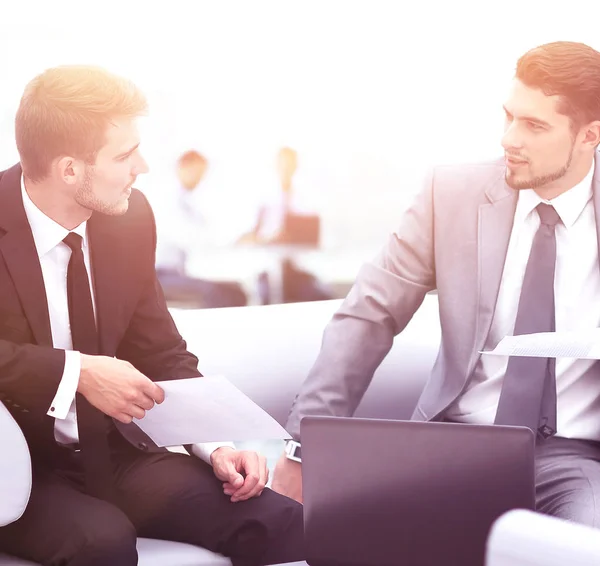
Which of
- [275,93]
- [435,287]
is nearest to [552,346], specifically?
[435,287]

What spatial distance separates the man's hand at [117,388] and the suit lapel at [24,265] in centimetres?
15

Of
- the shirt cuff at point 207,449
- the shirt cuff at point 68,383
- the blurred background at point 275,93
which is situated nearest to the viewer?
the shirt cuff at point 68,383

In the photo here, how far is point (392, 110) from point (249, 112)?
0.93 m

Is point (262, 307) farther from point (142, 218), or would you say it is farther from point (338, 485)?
point (338, 485)

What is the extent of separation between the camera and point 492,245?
6.51ft

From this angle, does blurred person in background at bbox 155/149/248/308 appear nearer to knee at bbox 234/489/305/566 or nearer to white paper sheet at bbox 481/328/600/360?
knee at bbox 234/489/305/566

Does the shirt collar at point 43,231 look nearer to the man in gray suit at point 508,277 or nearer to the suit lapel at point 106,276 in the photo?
the suit lapel at point 106,276

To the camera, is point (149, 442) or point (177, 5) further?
point (177, 5)

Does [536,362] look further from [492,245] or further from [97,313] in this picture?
[97,313]

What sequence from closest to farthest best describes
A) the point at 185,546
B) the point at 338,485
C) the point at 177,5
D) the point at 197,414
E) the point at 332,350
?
the point at 338,485, the point at 197,414, the point at 185,546, the point at 332,350, the point at 177,5

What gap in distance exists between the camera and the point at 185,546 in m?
1.66

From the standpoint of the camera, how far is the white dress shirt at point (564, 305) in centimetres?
188

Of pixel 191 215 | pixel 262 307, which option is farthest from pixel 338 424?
pixel 191 215

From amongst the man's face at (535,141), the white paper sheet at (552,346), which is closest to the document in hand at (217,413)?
the white paper sheet at (552,346)
